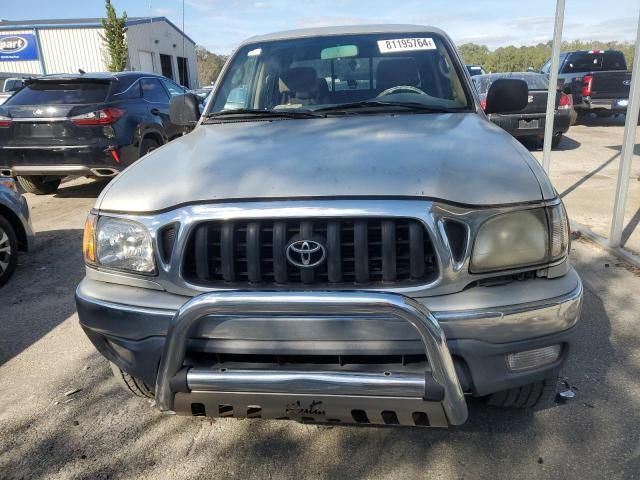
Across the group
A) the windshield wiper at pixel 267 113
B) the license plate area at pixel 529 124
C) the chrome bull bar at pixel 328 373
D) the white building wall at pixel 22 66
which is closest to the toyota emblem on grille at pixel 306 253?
the chrome bull bar at pixel 328 373

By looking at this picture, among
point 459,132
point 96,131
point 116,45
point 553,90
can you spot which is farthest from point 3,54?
point 459,132

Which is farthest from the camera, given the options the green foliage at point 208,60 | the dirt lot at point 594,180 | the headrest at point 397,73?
the green foliage at point 208,60

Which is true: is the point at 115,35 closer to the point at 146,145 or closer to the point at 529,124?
the point at 146,145

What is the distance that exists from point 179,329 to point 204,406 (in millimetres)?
356

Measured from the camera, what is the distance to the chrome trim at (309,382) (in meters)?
1.79

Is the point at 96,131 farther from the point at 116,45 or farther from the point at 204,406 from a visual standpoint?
the point at 116,45

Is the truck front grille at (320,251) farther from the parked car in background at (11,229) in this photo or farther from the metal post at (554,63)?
the metal post at (554,63)

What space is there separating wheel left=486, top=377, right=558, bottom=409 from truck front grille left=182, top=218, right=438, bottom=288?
771 mm

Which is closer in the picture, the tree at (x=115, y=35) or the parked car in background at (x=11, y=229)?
the parked car in background at (x=11, y=229)

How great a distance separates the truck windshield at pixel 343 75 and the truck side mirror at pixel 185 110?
9.7 inches

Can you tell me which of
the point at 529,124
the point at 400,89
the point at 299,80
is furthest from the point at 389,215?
the point at 529,124

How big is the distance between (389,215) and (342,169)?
0.96ft

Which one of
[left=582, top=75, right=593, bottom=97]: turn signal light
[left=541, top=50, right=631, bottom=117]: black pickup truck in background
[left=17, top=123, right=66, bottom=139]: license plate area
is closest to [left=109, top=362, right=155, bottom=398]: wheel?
[left=17, top=123, right=66, bottom=139]: license plate area

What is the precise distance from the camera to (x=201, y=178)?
2107 millimetres
